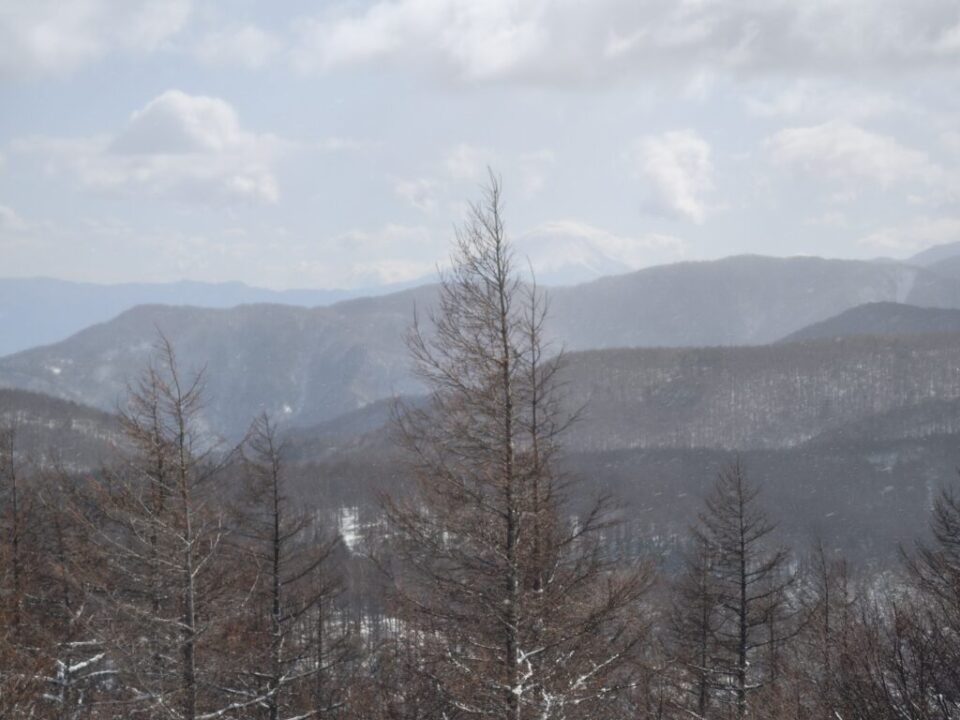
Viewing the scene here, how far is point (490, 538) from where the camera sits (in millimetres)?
11633

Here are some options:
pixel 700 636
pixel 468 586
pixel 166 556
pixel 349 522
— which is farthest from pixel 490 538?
pixel 349 522

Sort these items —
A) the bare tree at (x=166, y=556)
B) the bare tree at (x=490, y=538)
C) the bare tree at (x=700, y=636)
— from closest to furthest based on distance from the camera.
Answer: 1. the bare tree at (x=490, y=538)
2. the bare tree at (x=166, y=556)
3. the bare tree at (x=700, y=636)

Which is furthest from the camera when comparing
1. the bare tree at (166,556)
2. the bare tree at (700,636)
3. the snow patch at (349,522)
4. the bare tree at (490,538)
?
the snow patch at (349,522)

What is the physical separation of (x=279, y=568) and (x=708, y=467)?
17146 cm

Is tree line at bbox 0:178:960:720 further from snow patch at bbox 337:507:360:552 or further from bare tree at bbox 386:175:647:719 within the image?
snow patch at bbox 337:507:360:552

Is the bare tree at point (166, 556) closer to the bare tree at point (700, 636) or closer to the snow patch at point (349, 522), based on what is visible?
the bare tree at point (700, 636)

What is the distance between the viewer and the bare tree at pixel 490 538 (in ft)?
37.2

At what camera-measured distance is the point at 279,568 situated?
18344mm

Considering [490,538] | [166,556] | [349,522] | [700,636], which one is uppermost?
[490,538]

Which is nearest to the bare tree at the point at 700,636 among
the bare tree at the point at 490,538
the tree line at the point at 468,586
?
the tree line at the point at 468,586

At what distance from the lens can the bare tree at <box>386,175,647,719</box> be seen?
11.3m

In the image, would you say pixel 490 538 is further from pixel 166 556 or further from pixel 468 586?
pixel 166 556

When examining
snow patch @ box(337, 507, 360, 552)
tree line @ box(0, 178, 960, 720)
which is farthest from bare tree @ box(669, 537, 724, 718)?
snow patch @ box(337, 507, 360, 552)

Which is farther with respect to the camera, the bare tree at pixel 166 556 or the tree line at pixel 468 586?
the bare tree at pixel 166 556
